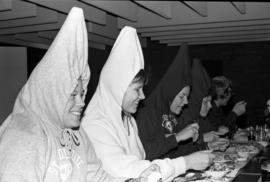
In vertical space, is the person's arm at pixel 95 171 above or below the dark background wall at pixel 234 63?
below

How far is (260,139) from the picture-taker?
389 centimetres

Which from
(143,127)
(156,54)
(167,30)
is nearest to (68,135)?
(143,127)

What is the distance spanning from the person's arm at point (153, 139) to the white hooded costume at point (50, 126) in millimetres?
730

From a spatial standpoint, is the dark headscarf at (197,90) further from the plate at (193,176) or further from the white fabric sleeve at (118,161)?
the white fabric sleeve at (118,161)

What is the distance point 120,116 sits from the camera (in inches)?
90.9

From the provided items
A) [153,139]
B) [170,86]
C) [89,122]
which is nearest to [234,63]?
[170,86]

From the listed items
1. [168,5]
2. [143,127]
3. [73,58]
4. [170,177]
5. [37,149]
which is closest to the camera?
[37,149]

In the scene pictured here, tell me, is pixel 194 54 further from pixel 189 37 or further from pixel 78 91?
pixel 78 91

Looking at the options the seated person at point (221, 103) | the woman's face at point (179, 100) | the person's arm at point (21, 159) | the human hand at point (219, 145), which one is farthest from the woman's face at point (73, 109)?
the seated person at point (221, 103)

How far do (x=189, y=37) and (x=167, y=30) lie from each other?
0.74 m

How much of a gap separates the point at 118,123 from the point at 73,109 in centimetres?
55

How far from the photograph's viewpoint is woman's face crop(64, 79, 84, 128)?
1770mm

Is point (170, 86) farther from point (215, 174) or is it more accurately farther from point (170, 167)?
point (170, 167)

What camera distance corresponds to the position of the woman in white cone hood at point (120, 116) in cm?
211
